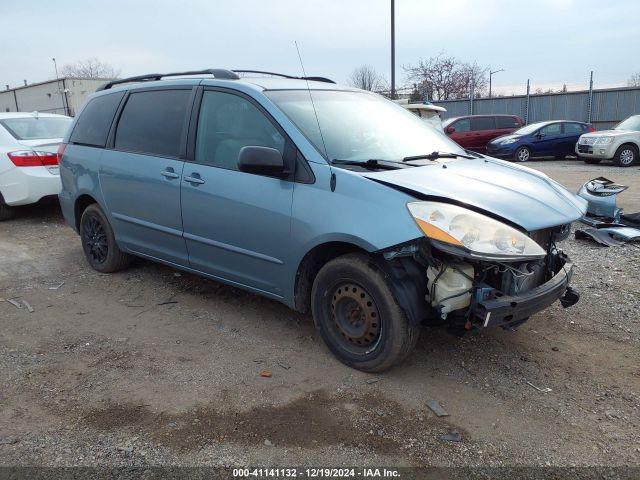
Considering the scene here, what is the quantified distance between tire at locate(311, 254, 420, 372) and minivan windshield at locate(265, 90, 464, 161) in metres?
0.77

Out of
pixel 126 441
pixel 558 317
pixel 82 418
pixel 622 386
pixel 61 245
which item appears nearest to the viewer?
pixel 126 441

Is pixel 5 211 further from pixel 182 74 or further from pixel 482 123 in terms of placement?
pixel 482 123

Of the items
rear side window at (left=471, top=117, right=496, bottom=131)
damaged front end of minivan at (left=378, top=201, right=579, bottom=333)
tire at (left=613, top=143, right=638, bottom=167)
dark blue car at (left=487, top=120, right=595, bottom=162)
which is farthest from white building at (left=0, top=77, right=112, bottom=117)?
damaged front end of minivan at (left=378, top=201, right=579, bottom=333)

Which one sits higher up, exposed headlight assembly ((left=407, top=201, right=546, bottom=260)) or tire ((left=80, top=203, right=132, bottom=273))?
exposed headlight assembly ((left=407, top=201, right=546, bottom=260))

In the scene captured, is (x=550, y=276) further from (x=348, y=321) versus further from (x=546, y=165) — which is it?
(x=546, y=165)

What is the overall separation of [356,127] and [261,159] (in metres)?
0.86

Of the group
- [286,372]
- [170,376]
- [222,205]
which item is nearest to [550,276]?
[286,372]

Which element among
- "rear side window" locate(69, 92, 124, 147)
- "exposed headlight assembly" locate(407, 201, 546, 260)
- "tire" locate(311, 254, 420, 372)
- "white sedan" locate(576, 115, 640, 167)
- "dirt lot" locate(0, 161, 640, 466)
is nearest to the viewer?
"dirt lot" locate(0, 161, 640, 466)

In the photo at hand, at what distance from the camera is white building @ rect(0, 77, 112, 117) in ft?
75.7

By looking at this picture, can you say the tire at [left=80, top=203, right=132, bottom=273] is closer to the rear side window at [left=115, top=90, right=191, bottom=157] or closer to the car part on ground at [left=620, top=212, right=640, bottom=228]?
the rear side window at [left=115, top=90, right=191, bottom=157]

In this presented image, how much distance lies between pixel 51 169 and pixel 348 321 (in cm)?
587

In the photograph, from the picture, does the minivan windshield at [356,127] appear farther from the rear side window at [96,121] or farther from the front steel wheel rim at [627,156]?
the front steel wheel rim at [627,156]

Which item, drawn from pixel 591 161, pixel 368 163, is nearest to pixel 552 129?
pixel 591 161

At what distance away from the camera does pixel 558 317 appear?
4125 millimetres
